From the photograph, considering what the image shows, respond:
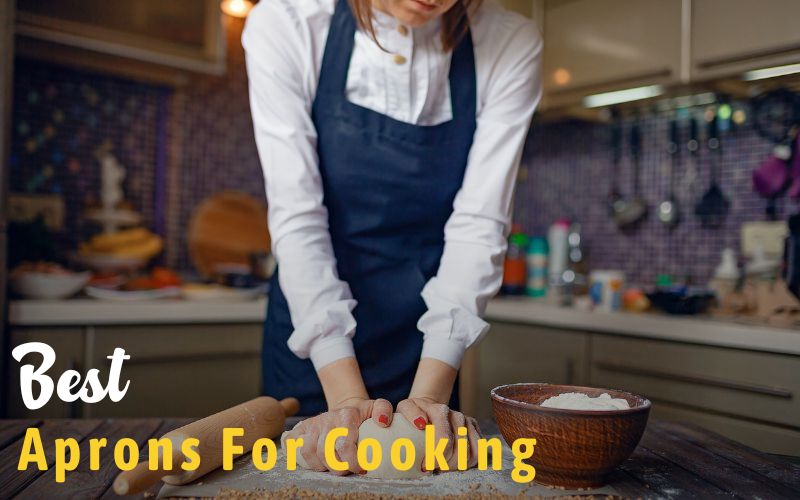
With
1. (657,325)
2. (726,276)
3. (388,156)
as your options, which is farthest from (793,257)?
(388,156)

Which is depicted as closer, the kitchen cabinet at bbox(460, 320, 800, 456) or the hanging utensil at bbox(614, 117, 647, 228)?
the kitchen cabinet at bbox(460, 320, 800, 456)

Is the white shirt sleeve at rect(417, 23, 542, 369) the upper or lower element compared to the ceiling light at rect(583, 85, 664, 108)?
lower

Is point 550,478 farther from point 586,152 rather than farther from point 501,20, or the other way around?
point 586,152

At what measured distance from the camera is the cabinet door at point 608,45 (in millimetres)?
2043

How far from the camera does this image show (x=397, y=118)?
118 centimetres

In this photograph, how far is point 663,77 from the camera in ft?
6.72

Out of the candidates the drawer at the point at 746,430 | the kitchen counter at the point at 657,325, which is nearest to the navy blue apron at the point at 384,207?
the drawer at the point at 746,430

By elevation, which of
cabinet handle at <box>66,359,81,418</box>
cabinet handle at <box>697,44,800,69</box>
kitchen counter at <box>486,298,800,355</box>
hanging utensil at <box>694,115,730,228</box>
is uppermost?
cabinet handle at <box>697,44,800,69</box>

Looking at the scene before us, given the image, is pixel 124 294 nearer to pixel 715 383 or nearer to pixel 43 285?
pixel 43 285

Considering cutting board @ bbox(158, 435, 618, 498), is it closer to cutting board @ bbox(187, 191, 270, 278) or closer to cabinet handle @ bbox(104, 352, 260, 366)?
cabinet handle @ bbox(104, 352, 260, 366)

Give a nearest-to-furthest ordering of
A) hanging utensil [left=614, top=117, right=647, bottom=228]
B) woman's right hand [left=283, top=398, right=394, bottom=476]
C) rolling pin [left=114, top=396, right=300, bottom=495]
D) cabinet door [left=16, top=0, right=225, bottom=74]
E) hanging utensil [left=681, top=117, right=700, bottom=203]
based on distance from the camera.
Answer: rolling pin [left=114, top=396, right=300, bottom=495]
woman's right hand [left=283, top=398, right=394, bottom=476]
cabinet door [left=16, top=0, right=225, bottom=74]
hanging utensil [left=681, top=117, right=700, bottom=203]
hanging utensil [left=614, top=117, right=647, bottom=228]

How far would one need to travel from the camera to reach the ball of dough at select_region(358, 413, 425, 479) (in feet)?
2.41

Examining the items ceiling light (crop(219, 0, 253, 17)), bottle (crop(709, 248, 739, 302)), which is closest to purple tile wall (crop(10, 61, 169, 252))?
ceiling light (crop(219, 0, 253, 17))

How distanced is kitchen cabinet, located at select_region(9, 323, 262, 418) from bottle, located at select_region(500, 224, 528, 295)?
911mm
